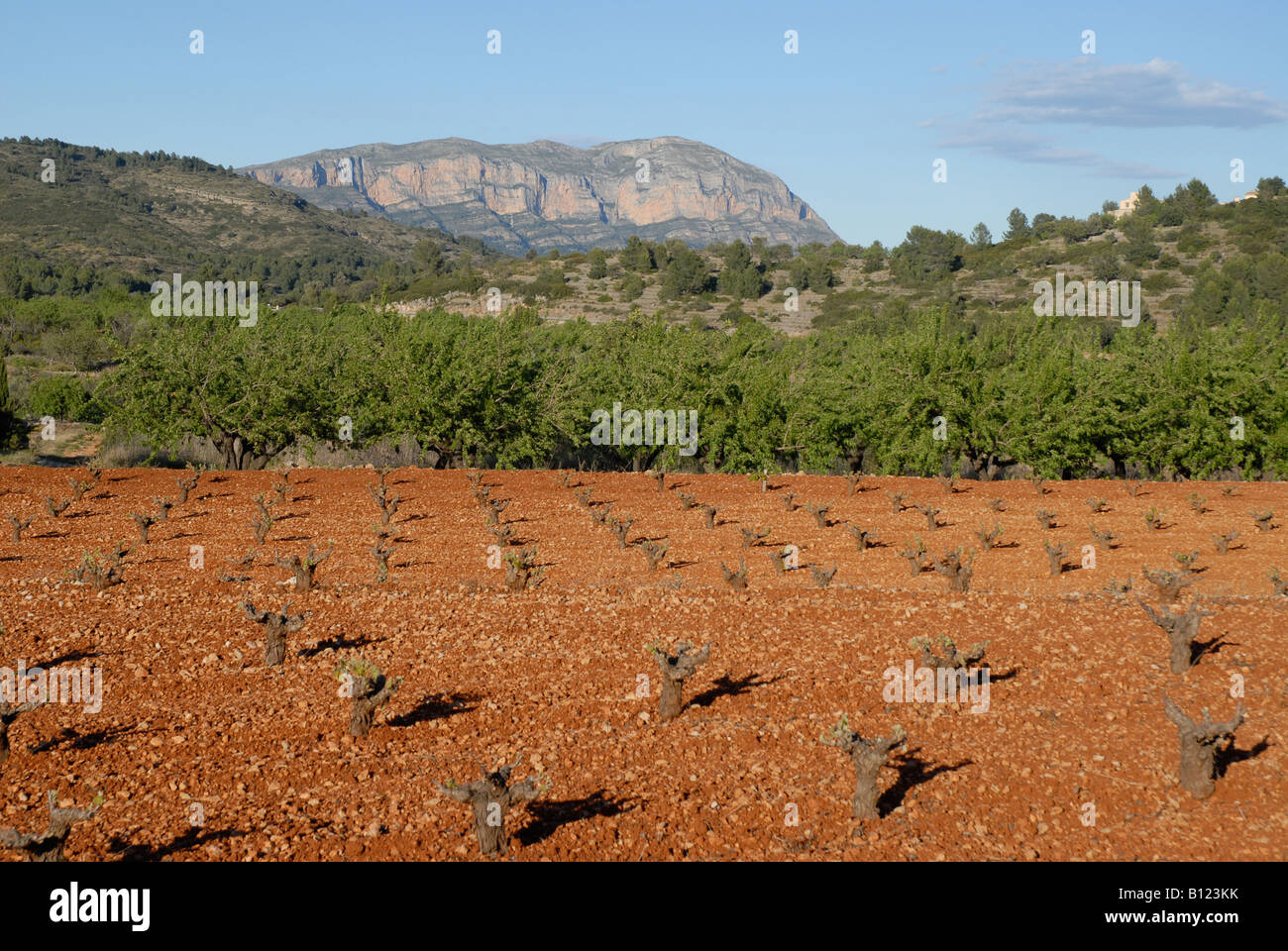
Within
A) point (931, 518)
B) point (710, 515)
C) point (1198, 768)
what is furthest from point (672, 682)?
point (931, 518)

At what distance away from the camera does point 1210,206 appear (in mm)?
104938

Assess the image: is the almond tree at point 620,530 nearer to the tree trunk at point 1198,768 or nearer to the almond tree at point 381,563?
the almond tree at point 381,563

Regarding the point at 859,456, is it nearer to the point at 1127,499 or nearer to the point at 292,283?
the point at 1127,499

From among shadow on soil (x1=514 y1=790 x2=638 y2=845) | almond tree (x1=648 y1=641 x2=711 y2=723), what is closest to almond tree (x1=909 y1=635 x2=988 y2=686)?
almond tree (x1=648 y1=641 x2=711 y2=723)

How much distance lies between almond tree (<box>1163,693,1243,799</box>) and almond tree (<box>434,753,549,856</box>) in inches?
213

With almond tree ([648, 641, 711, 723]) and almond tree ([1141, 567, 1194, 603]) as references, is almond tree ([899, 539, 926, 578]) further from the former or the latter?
almond tree ([648, 641, 711, 723])

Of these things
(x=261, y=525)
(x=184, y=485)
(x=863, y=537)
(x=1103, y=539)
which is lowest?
(x=1103, y=539)

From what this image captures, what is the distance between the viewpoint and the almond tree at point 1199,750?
27.0 ft

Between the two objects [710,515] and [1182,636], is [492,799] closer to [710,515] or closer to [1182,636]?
[1182,636]

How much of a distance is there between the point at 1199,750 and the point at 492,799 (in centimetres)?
590

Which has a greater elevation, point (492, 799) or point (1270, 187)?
point (1270, 187)

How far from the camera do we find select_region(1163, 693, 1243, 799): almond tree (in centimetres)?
824

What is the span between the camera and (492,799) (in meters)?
7.32
